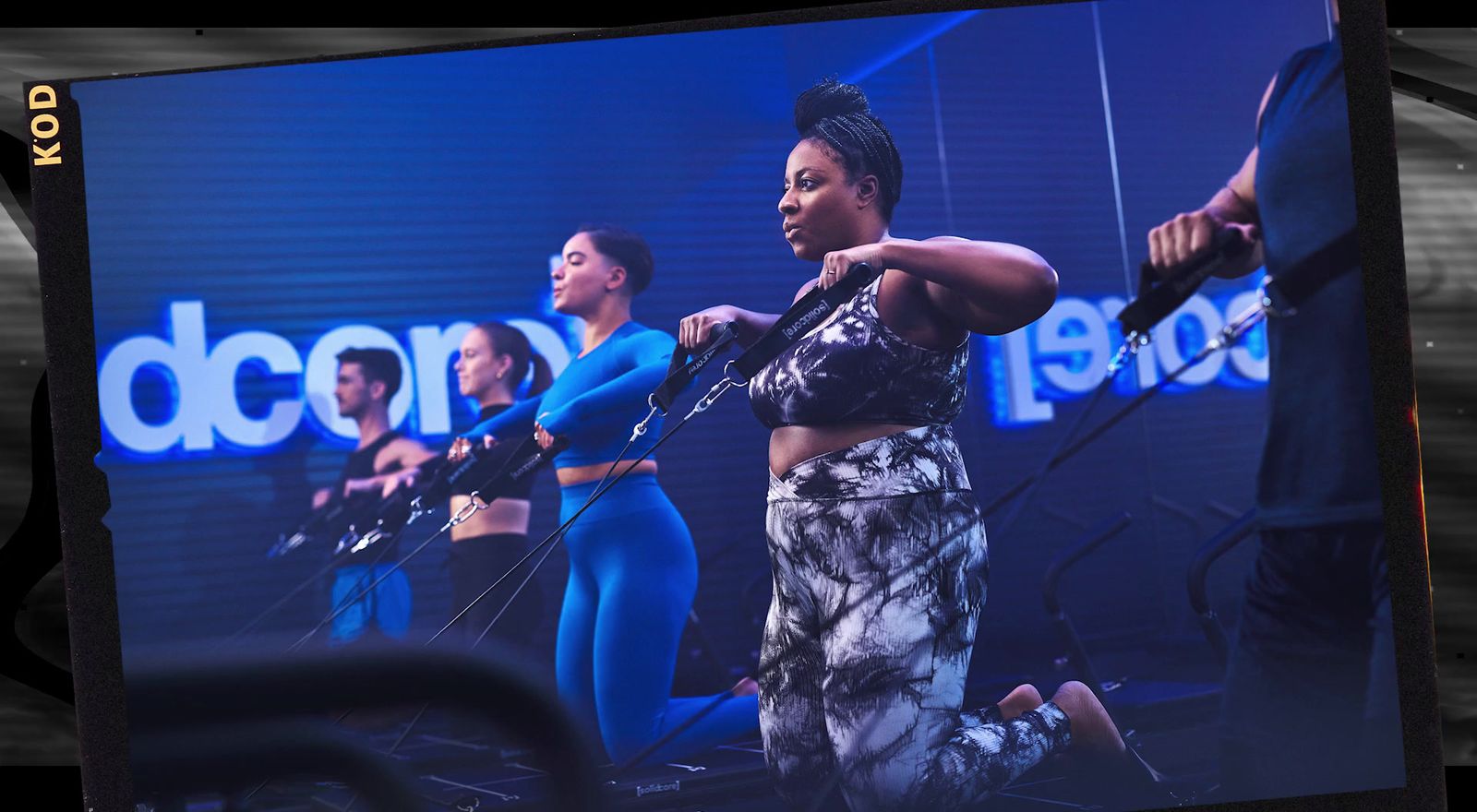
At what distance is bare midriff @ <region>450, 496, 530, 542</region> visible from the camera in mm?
2367

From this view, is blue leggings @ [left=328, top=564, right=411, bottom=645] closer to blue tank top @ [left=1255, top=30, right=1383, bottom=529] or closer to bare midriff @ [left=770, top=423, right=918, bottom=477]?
bare midriff @ [left=770, top=423, right=918, bottom=477]

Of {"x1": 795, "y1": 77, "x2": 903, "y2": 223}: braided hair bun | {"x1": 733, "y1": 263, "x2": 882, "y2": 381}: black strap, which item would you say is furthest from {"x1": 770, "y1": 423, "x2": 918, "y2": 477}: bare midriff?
{"x1": 795, "y1": 77, "x2": 903, "y2": 223}: braided hair bun

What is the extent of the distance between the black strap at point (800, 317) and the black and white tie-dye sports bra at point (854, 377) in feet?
0.05

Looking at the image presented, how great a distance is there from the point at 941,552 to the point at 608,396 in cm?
77

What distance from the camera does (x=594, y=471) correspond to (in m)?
2.39

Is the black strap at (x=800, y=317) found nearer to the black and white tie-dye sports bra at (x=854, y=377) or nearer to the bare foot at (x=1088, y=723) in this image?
the black and white tie-dye sports bra at (x=854, y=377)

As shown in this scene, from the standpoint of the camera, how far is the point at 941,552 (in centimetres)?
240

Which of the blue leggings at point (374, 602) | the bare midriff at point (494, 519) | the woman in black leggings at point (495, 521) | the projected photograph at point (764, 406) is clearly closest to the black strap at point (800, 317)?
the projected photograph at point (764, 406)

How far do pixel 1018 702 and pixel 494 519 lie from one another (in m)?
1.18

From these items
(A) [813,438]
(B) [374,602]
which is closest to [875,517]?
(A) [813,438]

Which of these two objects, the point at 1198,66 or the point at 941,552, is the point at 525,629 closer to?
the point at 941,552

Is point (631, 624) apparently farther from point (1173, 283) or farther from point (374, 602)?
point (1173, 283)

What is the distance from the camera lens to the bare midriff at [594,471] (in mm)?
2387

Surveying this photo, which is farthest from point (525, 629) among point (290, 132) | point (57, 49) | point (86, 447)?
point (57, 49)
